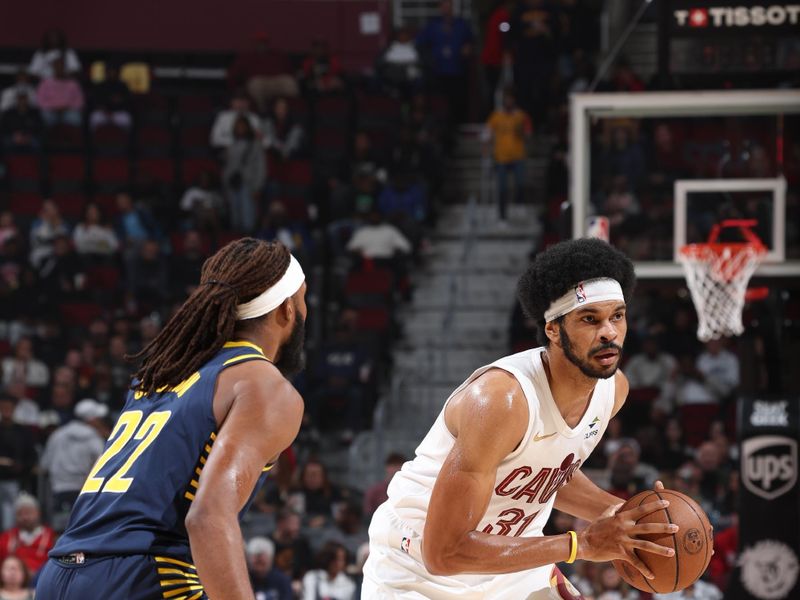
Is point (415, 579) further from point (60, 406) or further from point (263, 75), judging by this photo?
point (263, 75)

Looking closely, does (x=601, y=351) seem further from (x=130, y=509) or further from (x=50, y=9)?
(x=50, y=9)

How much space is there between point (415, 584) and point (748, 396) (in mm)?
6040

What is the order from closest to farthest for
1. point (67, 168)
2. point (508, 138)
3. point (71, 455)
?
1. point (71, 455)
2. point (508, 138)
3. point (67, 168)

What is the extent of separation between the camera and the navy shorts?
Result: 123 inches

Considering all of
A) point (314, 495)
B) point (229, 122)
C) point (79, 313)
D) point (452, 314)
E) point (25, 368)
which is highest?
point (229, 122)

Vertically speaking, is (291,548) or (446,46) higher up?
(446,46)

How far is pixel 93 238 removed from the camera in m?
14.2

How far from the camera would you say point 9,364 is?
12742 millimetres

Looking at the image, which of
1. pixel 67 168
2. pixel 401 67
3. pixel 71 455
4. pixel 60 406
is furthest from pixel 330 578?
pixel 401 67

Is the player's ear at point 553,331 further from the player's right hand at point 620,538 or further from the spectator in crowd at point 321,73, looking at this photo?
the spectator in crowd at point 321,73

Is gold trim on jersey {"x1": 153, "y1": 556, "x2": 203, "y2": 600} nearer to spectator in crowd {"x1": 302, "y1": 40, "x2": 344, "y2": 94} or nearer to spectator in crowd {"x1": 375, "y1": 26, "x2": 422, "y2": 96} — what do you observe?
spectator in crowd {"x1": 302, "y1": 40, "x2": 344, "y2": 94}

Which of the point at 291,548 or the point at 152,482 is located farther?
the point at 291,548

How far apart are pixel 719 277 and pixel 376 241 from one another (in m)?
5.54

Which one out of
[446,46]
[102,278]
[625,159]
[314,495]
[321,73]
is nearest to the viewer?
[625,159]
